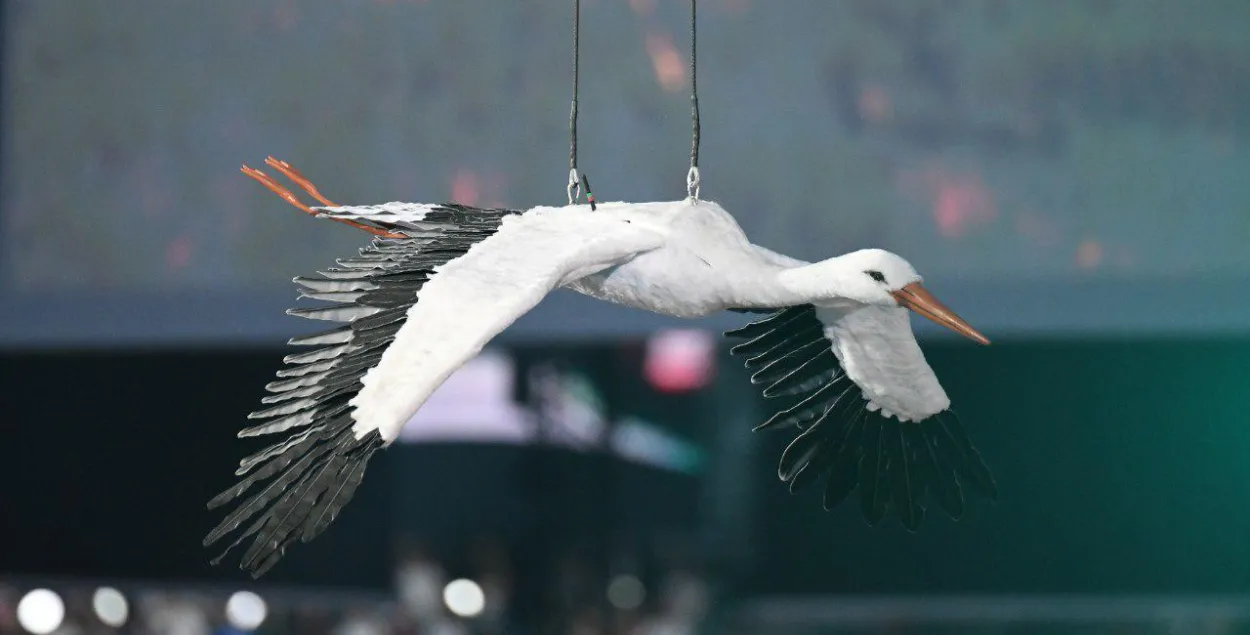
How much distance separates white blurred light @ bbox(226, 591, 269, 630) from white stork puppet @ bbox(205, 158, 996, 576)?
217 centimetres

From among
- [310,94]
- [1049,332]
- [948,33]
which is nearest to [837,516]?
[1049,332]

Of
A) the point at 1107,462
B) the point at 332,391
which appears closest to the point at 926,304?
the point at 332,391

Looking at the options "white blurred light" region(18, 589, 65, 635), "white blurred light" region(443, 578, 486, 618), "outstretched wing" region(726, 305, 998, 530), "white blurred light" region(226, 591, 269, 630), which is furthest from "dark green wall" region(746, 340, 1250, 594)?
"white blurred light" region(18, 589, 65, 635)

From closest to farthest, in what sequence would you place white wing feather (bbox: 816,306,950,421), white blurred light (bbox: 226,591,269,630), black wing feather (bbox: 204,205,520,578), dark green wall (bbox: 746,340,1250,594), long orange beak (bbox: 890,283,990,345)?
black wing feather (bbox: 204,205,520,578) < long orange beak (bbox: 890,283,990,345) < white wing feather (bbox: 816,306,950,421) < dark green wall (bbox: 746,340,1250,594) < white blurred light (bbox: 226,591,269,630)

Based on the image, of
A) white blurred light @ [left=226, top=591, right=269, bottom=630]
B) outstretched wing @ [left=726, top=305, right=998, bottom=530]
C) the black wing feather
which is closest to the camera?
the black wing feather

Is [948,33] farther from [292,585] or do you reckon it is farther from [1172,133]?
[292,585]

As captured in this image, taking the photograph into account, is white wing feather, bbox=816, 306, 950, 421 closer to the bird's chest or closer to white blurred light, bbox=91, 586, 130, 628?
the bird's chest

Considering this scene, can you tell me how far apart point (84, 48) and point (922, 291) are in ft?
9.90

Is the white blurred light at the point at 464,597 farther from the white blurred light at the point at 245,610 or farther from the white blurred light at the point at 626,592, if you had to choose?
the white blurred light at the point at 245,610

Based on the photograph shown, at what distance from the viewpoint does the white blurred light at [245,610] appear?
12.3 ft

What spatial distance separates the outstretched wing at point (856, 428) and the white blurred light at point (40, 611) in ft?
8.64

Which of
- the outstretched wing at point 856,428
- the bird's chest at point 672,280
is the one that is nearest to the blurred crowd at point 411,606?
the outstretched wing at point 856,428

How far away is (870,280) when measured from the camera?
1524mm

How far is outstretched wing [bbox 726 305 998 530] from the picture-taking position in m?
1.89
